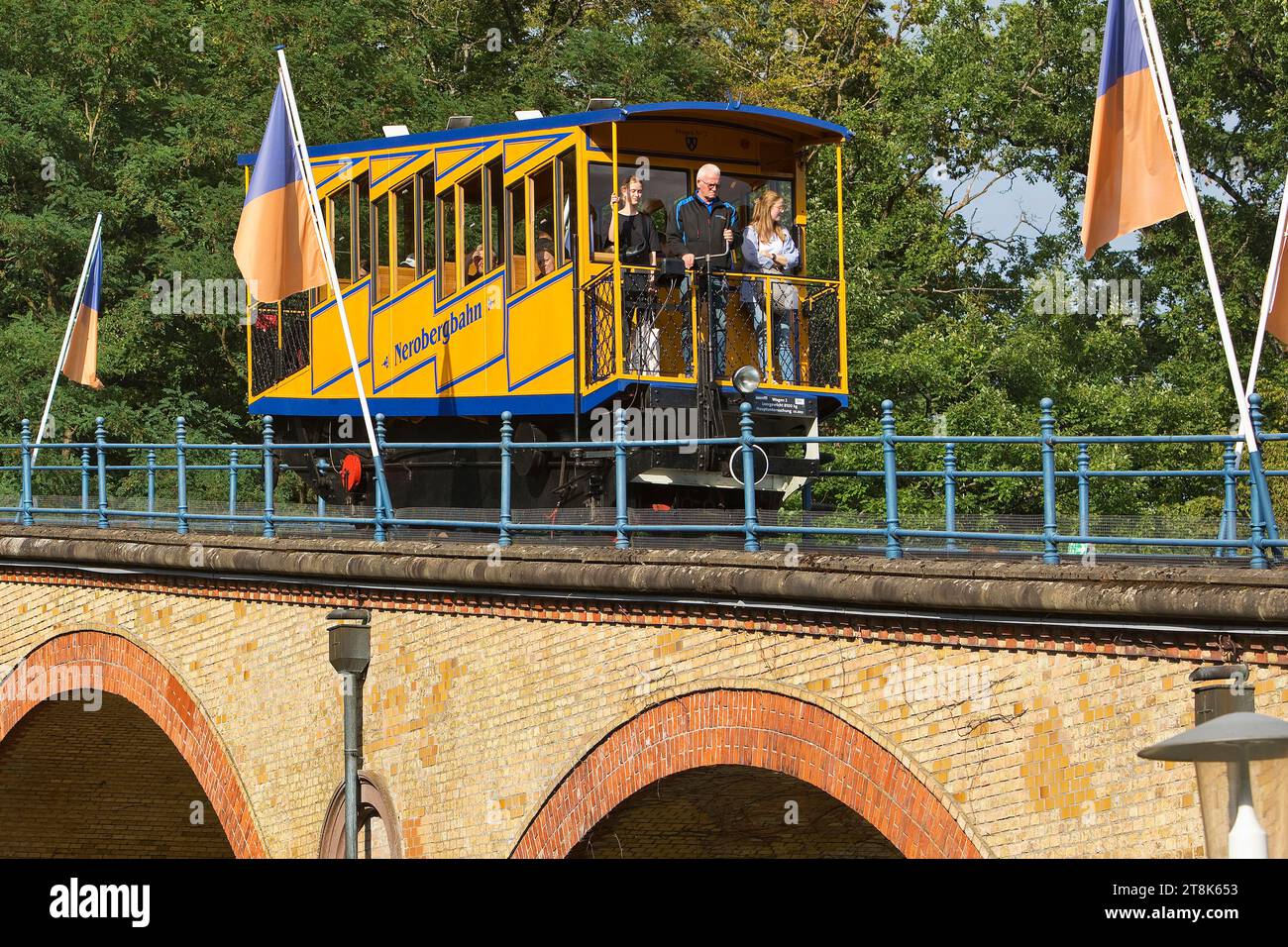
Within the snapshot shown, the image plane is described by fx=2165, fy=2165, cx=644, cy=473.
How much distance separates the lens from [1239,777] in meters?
8.02

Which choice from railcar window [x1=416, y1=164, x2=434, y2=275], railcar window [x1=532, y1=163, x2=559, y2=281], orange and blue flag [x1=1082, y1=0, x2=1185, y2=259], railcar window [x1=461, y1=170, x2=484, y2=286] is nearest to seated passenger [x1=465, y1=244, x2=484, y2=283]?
railcar window [x1=461, y1=170, x2=484, y2=286]

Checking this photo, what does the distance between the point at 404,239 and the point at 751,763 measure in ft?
28.9

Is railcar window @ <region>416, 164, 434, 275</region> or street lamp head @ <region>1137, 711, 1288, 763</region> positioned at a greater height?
railcar window @ <region>416, 164, 434, 275</region>

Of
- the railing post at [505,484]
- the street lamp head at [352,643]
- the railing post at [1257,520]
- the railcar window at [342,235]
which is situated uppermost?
the railcar window at [342,235]

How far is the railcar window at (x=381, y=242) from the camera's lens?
21156mm

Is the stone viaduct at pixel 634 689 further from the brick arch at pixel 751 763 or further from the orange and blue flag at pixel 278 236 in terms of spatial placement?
the orange and blue flag at pixel 278 236

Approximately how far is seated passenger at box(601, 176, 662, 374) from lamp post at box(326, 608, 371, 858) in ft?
10.2

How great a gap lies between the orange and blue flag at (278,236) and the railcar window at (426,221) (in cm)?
172

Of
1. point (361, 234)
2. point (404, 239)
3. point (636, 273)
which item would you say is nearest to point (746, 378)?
point (636, 273)

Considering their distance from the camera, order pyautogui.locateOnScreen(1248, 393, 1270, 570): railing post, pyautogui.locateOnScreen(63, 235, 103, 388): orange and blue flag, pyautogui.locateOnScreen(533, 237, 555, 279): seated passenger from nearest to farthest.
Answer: pyautogui.locateOnScreen(1248, 393, 1270, 570): railing post → pyautogui.locateOnScreen(533, 237, 555, 279): seated passenger → pyautogui.locateOnScreen(63, 235, 103, 388): orange and blue flag

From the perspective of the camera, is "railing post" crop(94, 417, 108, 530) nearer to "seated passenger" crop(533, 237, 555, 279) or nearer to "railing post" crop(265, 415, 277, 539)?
"railing post" crop(265, 415, 277, 539)

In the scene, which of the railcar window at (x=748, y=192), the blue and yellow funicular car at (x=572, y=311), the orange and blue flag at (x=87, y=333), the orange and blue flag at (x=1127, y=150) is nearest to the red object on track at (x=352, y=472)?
the blue and yellow funicular car at (x=572, y=311)

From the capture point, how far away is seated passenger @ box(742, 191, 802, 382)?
18594 mm
